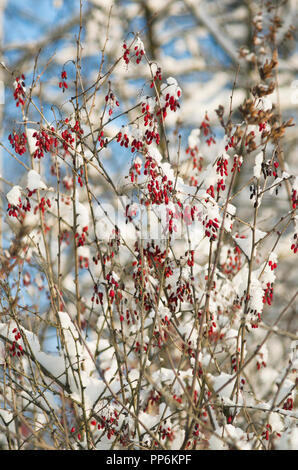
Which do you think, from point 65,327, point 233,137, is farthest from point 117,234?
point 233,137

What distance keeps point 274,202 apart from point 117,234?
19.5 ft

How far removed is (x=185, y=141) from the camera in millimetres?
3496

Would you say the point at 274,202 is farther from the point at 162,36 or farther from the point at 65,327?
the point at 65,327

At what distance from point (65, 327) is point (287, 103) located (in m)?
6.05

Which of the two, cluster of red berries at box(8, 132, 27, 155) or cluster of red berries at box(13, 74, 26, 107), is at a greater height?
cluster of red berries at box(13, 74, 26, 107)

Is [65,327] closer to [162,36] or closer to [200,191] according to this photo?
[200,191]

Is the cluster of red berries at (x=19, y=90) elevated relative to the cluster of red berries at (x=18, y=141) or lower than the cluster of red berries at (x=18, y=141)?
elevated

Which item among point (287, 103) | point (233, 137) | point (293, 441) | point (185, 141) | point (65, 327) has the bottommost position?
point (293, 441)

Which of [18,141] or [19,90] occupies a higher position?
[19,90]
